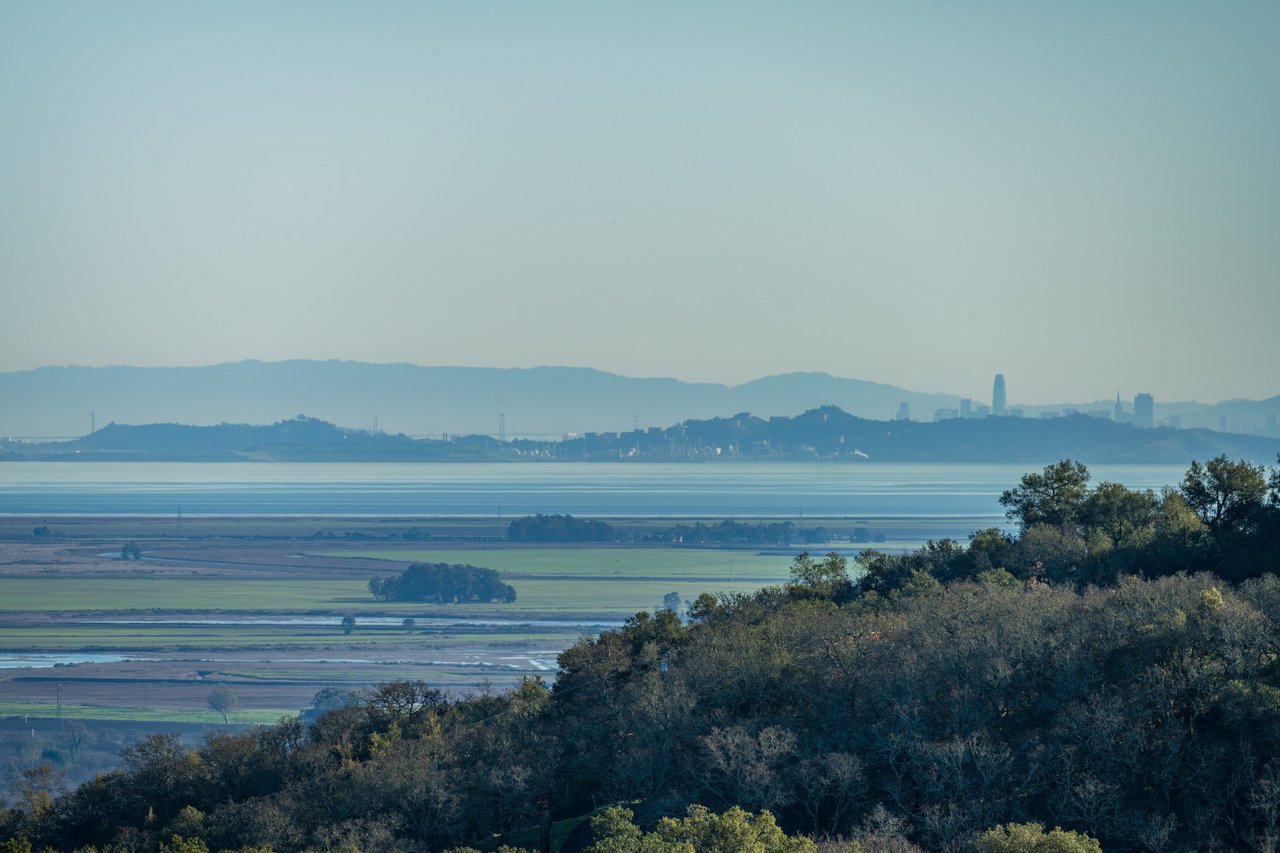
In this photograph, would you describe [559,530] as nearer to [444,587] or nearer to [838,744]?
[444,587]

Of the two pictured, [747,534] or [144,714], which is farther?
[747,534]

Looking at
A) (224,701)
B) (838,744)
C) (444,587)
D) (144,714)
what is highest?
(838,744)

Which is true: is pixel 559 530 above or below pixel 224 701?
above

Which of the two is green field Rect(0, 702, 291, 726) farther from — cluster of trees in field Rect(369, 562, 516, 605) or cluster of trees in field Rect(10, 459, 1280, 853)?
cluster of trees in field Rect(369, 562, 516, 605)

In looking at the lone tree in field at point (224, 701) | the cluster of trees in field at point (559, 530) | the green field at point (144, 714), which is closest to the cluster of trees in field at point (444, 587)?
the lone tree in field at point (224, 701)

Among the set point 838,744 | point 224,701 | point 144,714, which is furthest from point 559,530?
point 838,744

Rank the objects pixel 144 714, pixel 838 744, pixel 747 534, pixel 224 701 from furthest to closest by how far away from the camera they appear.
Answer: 1. pixel 747 534
2. pixel 224 701
3. pixel 144 714
4. pixel 838 744

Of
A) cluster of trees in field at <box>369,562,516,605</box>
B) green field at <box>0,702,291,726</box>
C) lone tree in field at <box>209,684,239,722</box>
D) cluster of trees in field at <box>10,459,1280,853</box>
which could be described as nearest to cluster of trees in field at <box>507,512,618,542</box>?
cluster of trees in field at <box>369,562,516,605</box>
